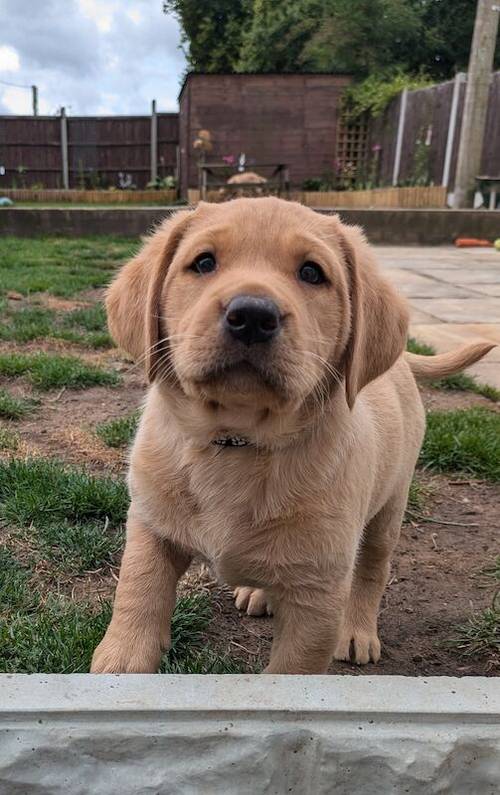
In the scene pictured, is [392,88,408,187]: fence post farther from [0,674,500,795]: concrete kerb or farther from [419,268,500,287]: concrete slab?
[0,674,500,795]: concrete kerb

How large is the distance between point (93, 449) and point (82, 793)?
7.57 feet

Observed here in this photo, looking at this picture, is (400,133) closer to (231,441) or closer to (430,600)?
(430,600)

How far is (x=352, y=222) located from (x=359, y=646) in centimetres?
1094

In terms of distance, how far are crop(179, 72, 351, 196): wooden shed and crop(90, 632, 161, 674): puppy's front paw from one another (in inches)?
815

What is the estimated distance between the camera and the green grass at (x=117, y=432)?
360 centimetres

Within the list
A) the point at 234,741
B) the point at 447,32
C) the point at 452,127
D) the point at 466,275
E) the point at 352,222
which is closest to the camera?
the point at 234,741

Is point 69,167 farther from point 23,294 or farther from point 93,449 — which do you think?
point 93,449

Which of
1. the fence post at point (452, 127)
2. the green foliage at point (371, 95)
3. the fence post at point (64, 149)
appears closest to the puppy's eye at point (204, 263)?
the fence post at point (452, 127)

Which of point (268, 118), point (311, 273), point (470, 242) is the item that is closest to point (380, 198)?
point (470, 242)

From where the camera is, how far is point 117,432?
364cm

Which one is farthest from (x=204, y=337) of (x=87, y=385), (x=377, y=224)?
(x=377, y=224)

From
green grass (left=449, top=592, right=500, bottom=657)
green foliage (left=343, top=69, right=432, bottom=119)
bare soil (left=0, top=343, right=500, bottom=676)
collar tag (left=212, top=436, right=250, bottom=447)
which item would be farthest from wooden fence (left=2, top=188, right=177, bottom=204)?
collar tag (left=212, top=436, right=250, bottom=447)

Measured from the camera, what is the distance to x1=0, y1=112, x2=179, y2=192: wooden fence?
1005 inches

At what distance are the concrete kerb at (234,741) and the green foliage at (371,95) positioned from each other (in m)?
20.8
